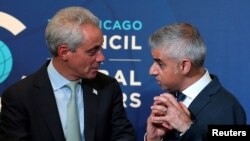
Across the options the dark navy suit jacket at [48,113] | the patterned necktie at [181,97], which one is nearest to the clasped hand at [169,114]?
the patterned necktie at [181,97]

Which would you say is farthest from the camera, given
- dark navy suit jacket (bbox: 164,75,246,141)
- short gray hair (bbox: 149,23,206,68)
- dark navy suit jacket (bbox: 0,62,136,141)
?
dark navy suit jacket (bbox: 0,62,136,141)

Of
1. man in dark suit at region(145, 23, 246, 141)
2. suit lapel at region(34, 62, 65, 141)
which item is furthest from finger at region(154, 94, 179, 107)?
suit lapel at region(34, 62, 65, 141)

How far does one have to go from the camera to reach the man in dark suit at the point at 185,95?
1.72m

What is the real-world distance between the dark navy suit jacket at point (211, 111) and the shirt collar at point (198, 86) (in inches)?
1.1

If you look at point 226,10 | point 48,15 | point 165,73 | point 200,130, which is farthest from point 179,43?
point 48,15

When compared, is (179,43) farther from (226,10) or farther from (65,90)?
(226,10)

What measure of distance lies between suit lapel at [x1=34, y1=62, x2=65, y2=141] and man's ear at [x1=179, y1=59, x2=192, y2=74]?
0.51 m

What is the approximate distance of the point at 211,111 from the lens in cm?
174

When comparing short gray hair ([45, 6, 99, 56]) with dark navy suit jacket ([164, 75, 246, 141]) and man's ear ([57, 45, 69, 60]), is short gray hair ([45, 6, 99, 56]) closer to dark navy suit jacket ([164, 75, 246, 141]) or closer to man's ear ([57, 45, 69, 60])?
man's ear ([57, 45, 69, 60])

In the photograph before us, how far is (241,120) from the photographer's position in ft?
5.80

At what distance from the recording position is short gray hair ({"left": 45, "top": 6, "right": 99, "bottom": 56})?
1937mm

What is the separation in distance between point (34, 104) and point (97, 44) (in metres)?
0.33

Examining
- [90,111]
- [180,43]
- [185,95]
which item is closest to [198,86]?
[185,95]

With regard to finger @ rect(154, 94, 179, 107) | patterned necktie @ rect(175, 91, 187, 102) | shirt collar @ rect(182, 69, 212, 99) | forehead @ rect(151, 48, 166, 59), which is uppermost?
forehead @ rect(151, 48, 166, 59)
